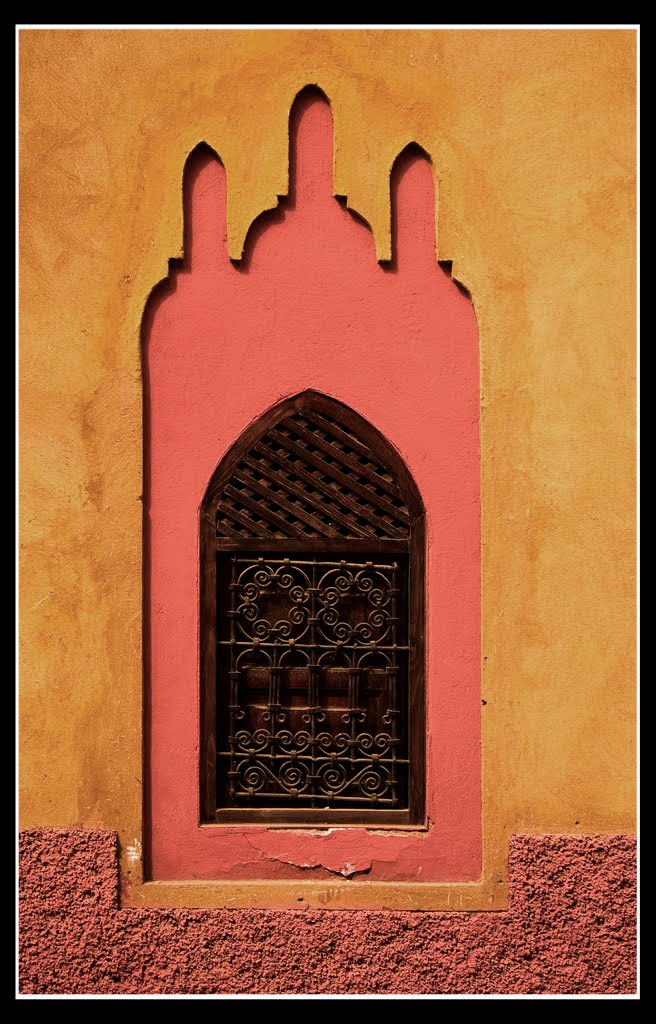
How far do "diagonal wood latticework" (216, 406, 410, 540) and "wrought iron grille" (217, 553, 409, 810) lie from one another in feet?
0.51

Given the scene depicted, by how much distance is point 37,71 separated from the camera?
4.01 meters

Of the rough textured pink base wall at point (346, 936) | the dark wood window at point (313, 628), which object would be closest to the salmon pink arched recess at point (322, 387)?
the dark wood window at point (313, 628)

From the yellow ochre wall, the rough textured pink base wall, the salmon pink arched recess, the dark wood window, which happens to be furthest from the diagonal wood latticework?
the rough textured pink base wall

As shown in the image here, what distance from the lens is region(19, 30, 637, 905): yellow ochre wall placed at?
3949mm

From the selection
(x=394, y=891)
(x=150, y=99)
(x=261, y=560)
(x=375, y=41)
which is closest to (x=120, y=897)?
(x=394, y=891)

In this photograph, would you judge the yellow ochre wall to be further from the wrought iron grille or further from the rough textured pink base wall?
the wrought iron grille

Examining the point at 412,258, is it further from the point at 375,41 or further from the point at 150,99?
the point at 150,99

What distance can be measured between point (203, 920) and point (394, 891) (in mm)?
814

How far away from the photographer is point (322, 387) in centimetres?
400

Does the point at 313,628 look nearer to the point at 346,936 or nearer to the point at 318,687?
the point at 318,687

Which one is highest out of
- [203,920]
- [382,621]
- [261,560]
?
[261,560]

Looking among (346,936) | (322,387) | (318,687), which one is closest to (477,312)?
(322,387)

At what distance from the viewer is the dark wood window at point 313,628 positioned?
3.99m

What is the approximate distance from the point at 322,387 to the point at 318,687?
1.27 meters
